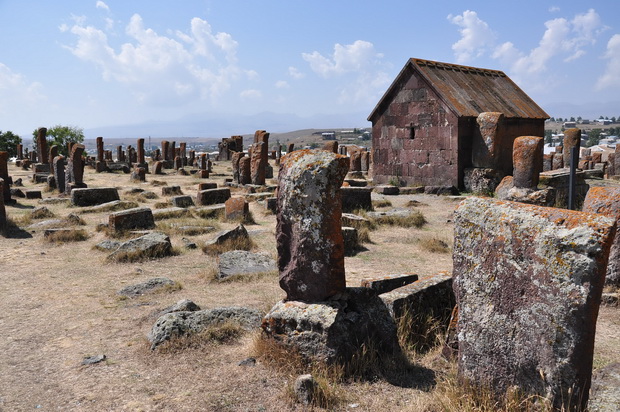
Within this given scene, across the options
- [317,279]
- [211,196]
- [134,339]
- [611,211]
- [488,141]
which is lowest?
[134,339]

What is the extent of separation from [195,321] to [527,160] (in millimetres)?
9621

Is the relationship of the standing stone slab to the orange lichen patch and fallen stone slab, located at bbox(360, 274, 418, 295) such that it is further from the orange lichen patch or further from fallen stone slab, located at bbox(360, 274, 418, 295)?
the orange lichen patch

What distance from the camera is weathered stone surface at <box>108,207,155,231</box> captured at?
37.6 feet

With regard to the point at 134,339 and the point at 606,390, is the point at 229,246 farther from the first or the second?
the point at 606,390

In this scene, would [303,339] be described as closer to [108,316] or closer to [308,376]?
[308,376]

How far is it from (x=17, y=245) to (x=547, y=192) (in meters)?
11.9

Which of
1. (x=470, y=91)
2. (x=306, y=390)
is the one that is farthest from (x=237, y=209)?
(x=470, y=91)

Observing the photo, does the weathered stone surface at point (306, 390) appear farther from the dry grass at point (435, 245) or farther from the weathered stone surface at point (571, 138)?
the weathered stone surface at point (571, 138)

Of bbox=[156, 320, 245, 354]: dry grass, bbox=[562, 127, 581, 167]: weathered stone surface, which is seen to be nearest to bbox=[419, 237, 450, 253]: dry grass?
bbox=[156, 320, 245, 354]: dry grass

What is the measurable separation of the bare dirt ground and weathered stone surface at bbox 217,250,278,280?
280 mm

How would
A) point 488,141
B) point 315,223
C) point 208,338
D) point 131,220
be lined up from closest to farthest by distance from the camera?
1. point 315,223
2. point 208,338
3. point 131,220
4. point 488,141

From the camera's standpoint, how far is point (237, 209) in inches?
523

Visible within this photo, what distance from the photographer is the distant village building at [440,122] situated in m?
18.0

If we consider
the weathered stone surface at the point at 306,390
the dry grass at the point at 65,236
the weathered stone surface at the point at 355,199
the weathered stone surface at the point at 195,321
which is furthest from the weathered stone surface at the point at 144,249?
the weathered stone surface at the point at 306,390
